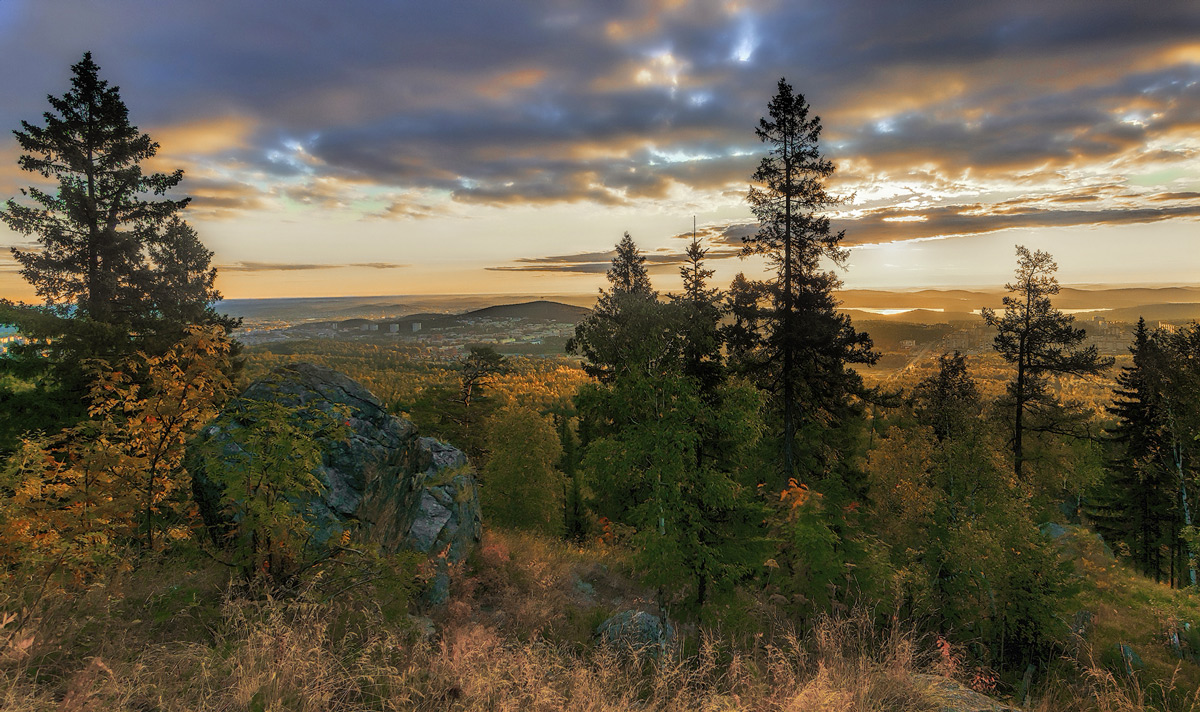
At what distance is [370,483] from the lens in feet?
33.4

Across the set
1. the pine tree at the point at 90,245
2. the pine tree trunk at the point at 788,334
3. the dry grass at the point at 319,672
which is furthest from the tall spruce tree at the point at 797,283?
the pine tree at the point at 90,245

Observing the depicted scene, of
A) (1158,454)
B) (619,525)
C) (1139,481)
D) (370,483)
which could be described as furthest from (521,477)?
(1139,481)

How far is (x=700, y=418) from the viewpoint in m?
14.2

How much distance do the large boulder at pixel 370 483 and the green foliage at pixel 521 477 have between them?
13.1 meters

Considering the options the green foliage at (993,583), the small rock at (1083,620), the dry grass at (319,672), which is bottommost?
the small rock at (1083,620)

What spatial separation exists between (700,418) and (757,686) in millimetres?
9448

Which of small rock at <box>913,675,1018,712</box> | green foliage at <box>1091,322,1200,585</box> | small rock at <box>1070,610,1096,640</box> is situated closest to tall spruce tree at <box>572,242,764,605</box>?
small rock at <box>913,675,1018,712</box>

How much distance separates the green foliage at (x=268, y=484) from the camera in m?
5.91

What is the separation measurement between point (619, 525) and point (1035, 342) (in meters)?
24.9

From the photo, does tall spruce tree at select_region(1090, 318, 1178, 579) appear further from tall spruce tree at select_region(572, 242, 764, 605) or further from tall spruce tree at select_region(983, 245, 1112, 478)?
tall spruce tree at select_region(572, 242, 764, 605)

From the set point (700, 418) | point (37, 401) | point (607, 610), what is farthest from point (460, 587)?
point (37, 401)

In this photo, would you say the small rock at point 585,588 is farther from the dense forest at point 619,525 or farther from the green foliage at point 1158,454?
the green foliage at point 1158,454

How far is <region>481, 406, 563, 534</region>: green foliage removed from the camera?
26.3 metres

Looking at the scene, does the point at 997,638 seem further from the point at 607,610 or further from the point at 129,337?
the point at 129,337
